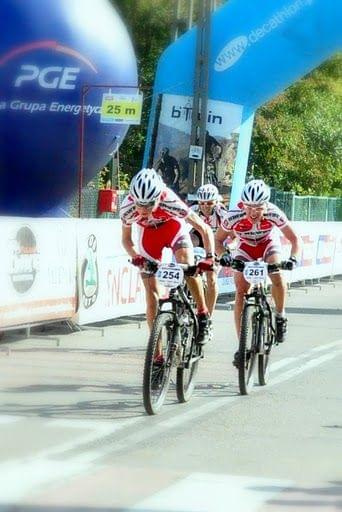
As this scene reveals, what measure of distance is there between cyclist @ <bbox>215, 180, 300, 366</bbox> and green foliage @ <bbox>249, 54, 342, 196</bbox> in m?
29.9

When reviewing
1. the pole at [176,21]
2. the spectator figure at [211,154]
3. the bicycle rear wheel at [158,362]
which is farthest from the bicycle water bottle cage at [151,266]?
the pole at [176,21]

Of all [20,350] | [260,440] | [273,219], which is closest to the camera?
[260,440]

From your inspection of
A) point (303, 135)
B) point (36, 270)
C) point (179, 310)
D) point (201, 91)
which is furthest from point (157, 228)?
point (303, 135)

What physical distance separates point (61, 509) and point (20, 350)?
7.04 meters

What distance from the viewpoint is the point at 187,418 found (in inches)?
359

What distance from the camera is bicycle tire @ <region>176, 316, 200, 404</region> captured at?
32.0ft

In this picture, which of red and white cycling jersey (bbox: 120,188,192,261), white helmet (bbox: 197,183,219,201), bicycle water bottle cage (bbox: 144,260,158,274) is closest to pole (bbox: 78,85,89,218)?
white helmet (bbox: 197,183,219,201)

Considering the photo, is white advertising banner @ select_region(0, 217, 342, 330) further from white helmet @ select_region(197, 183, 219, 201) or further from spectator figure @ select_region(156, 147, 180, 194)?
spectator figure @ select_region(156, 147, 180, 194)

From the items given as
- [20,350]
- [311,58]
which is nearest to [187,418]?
[20,350]

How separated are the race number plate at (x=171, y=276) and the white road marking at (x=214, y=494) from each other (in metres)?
2.47

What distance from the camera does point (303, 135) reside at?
44938 mm

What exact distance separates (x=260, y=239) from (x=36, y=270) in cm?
343

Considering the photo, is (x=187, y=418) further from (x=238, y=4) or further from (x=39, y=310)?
(x=238, y=4)

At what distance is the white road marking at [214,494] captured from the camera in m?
6.39
